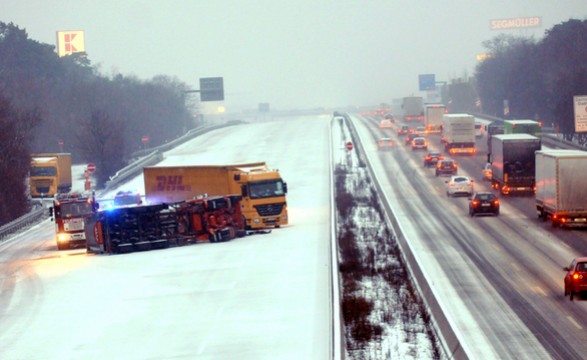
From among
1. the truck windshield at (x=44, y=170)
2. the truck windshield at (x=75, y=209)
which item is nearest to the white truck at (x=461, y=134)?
the truck windshield at (x=44, y=170)

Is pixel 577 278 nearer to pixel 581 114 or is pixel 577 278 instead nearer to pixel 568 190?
pixel 568 190

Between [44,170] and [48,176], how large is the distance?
1.79ft

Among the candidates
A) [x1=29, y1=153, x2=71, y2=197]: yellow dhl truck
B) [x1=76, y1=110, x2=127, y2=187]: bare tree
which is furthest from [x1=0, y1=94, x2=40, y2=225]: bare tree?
[x1=76, y1=110, x2=127, y2=187]: bare tree

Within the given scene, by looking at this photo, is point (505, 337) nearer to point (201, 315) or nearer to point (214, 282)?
point (201, 315)

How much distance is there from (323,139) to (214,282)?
82.5m

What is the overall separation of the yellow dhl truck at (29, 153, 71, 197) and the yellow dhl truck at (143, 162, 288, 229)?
27.5 metres

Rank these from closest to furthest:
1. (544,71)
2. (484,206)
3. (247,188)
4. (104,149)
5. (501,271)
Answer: (501,271)
(247,188)
(484,206)
(104,149)
(544,71)

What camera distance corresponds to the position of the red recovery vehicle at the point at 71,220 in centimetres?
5141

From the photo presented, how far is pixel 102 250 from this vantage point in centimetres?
4791

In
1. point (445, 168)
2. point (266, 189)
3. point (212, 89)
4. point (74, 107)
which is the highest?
point (212, 89)

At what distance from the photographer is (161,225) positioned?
48.2 metres

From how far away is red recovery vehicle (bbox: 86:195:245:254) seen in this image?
4700 centimetres

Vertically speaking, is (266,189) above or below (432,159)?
above

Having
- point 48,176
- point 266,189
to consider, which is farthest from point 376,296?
point 48,176
